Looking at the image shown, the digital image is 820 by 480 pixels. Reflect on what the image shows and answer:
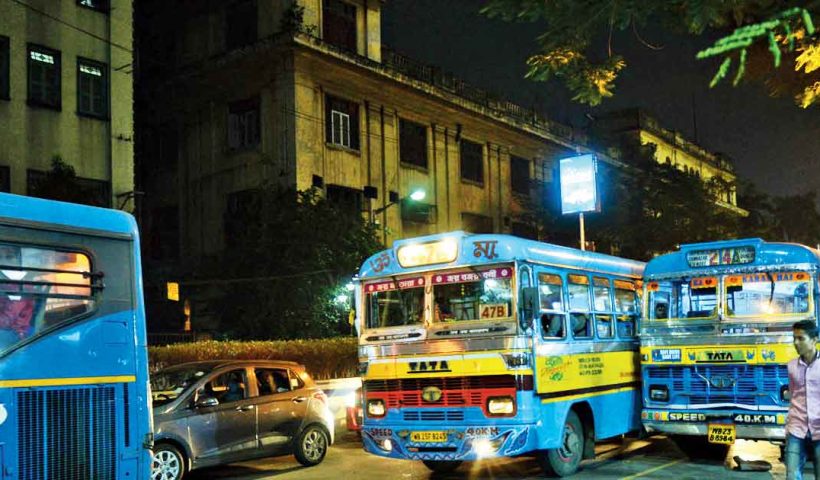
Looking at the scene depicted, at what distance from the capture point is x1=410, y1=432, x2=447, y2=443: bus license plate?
1058 cm

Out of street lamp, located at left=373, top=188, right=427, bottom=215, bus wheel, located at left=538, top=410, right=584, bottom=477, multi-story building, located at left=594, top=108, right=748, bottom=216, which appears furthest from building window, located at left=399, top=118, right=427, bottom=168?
bus wheel, located at left=538, top=410, right=584, bottom=477

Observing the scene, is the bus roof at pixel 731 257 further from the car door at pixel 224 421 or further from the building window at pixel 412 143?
the building window at pixel 412 143

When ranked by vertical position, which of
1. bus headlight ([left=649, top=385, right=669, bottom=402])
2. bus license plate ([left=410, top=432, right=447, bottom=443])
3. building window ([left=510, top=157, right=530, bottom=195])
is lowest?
bus license plate ([left=410, top=432, right=447, bottom=443])

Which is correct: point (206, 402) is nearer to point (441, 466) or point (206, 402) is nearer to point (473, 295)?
point (441, 466)

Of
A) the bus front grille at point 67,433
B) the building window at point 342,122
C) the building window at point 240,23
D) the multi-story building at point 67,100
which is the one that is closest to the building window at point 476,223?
the building window at point 342,122

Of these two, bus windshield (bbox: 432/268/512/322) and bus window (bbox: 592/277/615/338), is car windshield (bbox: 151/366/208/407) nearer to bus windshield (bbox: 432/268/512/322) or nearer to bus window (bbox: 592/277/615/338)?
bus windshield (bbox: 432/268/512/322)

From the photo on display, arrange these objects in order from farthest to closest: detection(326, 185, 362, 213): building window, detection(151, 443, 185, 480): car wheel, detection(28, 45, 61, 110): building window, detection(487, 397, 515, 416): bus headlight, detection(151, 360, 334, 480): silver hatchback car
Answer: detection(326, 185, 362, 213): building window, detection(28, 45, 61, 110): building window, detection(151, 360, 334, 480): silver hatchback car, detection(151, 443, 185, 480): car wheel, detection(487, 397, 515, 416): bus headlight

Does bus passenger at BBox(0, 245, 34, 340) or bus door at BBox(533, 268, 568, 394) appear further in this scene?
bus door at BBox(533, 268, 568, 394)

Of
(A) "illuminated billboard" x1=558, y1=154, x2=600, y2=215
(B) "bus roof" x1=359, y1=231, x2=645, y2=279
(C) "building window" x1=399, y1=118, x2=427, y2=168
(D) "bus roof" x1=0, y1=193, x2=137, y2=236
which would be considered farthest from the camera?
(C) "building window" x1=399, y1=118, x2=427, y2=168

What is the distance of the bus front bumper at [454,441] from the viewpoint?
33.6 feet

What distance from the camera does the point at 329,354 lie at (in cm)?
2286

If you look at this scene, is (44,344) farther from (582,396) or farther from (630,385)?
(630,385)

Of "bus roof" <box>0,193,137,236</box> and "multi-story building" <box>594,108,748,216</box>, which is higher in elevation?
"multi-story building" <box>594,108,748,216</box>

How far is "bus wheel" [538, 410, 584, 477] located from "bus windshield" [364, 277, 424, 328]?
2.40 m
